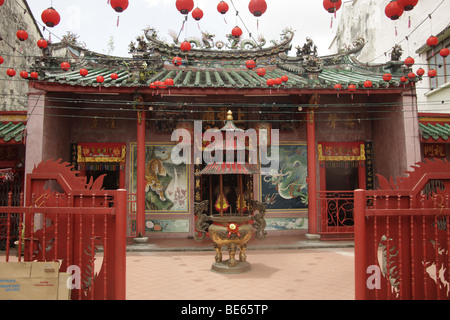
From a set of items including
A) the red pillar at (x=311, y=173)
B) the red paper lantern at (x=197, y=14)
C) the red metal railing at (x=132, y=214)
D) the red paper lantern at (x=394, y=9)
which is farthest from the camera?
the red metal railing at (x=132, y=214)

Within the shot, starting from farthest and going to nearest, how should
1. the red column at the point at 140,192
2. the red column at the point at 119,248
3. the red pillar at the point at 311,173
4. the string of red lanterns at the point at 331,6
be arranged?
the red pillar at the point at 311,173
the red column at the point at 140,192
the string of red lanterns at the point at 331,6
the red column at the point at 119,248

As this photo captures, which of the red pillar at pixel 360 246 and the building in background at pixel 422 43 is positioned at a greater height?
the building in background at pixel 422 43

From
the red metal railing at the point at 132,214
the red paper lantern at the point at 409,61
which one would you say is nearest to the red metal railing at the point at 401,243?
the red paper lantern at the point at 409,61

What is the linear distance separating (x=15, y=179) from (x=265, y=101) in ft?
24.8

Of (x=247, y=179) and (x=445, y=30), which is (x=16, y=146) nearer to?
(x=247, y=179)

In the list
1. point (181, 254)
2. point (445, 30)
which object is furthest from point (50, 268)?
point (445, 30)

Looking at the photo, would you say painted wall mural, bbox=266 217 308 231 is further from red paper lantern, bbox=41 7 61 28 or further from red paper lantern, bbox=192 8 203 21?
red paper lantern, bbox=41 7 61 28

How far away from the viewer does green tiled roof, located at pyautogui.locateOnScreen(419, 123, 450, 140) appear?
9.45 m

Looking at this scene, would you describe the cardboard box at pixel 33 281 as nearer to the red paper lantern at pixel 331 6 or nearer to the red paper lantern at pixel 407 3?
the red paper lantern at pixel 331 6

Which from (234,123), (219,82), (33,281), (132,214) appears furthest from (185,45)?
(33,281)

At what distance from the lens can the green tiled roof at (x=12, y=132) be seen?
28.8 feet

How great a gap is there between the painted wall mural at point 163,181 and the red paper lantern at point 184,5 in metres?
5.03

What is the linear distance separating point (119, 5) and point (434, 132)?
8828 millimetres

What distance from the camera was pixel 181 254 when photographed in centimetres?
821
